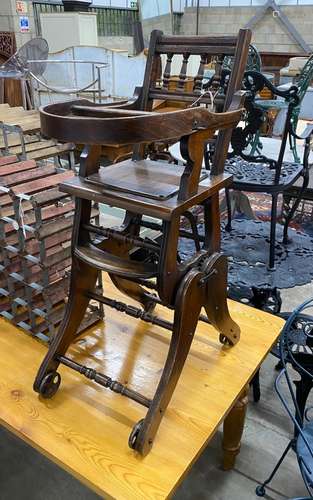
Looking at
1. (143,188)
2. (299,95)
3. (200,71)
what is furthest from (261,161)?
(143,188)

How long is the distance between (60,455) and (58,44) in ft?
22.1

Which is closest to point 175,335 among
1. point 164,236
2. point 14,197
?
point 164,236

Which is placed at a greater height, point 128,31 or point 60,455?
point 128,31

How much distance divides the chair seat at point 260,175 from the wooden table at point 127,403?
0.93 meters

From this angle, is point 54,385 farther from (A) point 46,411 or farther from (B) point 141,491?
(B) point 141,491


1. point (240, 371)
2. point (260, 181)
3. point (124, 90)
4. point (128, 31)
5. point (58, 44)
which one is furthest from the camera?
point (128, 31)

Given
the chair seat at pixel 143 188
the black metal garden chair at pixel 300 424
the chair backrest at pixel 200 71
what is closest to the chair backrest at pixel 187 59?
the chair backrest at pixel 200 71

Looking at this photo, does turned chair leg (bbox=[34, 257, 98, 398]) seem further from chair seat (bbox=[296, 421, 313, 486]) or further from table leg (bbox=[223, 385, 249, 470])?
chair seat (bbox=[296, 421, 313, 486])

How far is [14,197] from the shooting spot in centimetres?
124

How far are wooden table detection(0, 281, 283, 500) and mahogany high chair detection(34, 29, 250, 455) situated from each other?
0.07m

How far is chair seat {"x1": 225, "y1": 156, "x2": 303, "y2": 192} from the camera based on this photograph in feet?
7.63

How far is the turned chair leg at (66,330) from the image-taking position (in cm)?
120

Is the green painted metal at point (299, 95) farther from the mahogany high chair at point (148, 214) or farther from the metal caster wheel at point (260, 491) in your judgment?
the metal caster wheel at point (260, 491)

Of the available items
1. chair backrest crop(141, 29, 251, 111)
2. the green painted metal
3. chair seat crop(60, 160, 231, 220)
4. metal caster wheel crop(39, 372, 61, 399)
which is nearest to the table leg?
metal caster wheel crop(39, 372, 61, 399)
